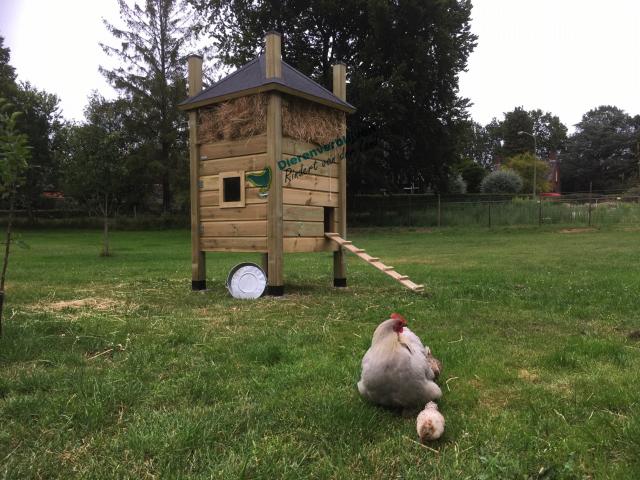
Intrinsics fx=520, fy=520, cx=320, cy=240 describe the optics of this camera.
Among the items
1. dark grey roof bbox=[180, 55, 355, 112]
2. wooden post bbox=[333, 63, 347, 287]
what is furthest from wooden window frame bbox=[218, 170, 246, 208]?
wooden post bbox=[333, 63, 347, 287]

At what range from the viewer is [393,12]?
25.4m

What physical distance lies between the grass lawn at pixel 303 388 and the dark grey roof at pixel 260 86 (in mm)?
2997

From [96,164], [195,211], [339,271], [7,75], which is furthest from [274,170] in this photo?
[7,75]

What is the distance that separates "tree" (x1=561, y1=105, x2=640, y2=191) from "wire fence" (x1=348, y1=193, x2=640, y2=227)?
47801mm

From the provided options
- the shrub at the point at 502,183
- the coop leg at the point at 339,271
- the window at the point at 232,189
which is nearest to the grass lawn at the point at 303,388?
the coop leg at the point at 339,271

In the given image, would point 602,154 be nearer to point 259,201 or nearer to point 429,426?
point 259,201

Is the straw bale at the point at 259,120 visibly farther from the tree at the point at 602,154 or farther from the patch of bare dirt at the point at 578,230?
the tree at the point at 602,154

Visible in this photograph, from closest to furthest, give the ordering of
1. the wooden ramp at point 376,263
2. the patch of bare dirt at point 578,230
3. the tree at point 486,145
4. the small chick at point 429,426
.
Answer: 1. the small chick at point 429,426
2. the wooden ramp at point 376,263
3. the patch of bare dirt at point 578,230
4. the tree at point 486,145

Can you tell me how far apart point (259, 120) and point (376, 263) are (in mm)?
2683

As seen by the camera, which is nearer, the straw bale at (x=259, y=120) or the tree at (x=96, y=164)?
the straw bale at (x=259, y=120)

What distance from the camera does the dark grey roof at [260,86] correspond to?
728 cm

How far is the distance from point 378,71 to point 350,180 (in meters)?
5.66

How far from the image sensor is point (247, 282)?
746cm

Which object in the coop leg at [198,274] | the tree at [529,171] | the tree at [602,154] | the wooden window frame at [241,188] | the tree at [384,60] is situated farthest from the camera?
the tree at [602,154]
